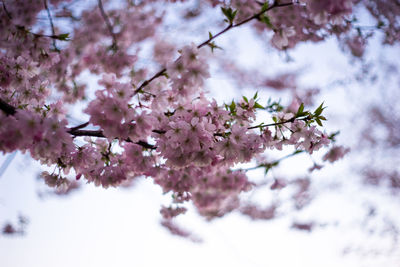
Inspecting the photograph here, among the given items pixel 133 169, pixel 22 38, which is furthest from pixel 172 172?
pixel 22 38

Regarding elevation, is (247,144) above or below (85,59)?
below

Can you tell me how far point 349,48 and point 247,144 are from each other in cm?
555

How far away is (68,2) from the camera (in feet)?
17.3

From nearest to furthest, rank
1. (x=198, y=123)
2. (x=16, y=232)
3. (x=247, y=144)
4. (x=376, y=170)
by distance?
1. (x=198, y=123)
2. (x=247, y=144)
3. (x=16, y=232)
4. (x=376, y=170)

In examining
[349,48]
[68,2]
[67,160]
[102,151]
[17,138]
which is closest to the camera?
[17,138]

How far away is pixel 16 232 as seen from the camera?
10.4 meters

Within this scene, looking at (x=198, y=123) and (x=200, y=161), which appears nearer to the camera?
(x=198, y=123)

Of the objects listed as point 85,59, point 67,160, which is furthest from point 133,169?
point 85,59

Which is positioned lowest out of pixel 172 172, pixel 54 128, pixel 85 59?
pixel 54 128

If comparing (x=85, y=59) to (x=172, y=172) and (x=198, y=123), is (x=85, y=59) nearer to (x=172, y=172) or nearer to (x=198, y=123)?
(x=172, y=172)

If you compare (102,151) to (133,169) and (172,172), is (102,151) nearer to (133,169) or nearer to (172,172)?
(133,169)

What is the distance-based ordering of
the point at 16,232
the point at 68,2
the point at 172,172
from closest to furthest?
1. the point at 172,172
2. the point at 68,2
3. the point at 16,232

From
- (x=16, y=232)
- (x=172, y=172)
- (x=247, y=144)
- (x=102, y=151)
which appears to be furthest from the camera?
(x=16, y=232)

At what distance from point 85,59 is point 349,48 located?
618 centimetres
